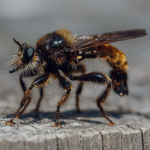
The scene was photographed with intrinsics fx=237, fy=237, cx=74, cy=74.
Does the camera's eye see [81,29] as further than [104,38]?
Yes

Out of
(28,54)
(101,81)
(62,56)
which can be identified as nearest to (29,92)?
(28,54)

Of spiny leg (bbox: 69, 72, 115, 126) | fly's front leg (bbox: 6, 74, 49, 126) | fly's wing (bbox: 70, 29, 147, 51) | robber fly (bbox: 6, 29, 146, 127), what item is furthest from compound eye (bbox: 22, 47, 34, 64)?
spiny leg (bbox: 69, 72, 115, 126)

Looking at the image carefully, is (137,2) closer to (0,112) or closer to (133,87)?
(133,87)

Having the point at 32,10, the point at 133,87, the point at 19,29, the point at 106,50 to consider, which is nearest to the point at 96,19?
the point at 32,10

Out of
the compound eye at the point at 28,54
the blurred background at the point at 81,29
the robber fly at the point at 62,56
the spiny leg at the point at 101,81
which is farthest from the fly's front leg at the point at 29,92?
the spiny leg at the point at 101,81

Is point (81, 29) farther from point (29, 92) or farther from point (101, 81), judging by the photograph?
point (29, 92)

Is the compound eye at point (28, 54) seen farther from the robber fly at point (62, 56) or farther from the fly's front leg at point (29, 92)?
the fly's front leg at point (29, 92)

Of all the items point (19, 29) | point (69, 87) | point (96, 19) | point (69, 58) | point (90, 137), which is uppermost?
point (96, 19)

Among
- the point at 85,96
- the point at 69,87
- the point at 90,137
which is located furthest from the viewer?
the point at 85,96

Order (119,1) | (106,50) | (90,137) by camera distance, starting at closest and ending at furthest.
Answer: (90,137) → (106,50) → (119,1)
